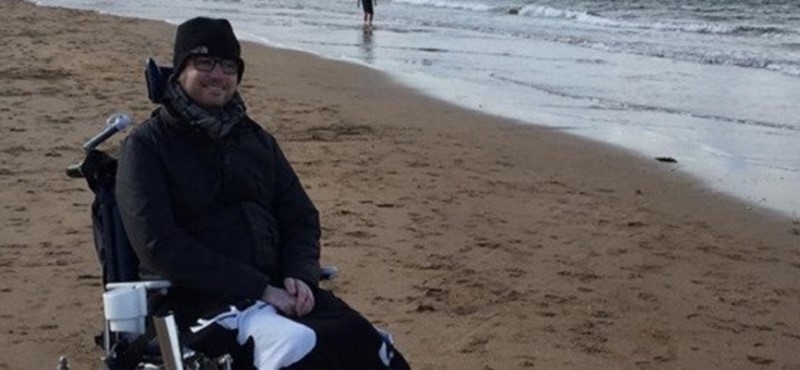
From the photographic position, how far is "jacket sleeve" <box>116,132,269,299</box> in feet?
10.8

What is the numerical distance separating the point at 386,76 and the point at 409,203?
27.7 feet

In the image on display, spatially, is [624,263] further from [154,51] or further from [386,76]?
[154,51]

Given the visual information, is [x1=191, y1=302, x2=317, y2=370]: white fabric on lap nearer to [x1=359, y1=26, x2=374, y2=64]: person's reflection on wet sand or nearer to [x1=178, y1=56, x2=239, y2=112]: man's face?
[x1=178, y1=56, x2=239, y2=112]: man's face

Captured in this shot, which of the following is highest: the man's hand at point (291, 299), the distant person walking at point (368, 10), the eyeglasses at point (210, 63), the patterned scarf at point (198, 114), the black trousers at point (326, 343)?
the eyeglasses at point (210, 63)

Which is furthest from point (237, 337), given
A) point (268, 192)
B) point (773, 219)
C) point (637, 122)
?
point (637, 122)

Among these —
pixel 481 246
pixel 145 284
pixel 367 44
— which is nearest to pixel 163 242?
pixel 145 284

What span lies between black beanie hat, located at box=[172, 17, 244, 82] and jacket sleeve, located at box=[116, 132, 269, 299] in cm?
30

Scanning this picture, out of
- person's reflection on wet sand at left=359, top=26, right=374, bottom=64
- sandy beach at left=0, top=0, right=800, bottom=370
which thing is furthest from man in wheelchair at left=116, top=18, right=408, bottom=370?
person's reflection on wet sand at left=359, top=26, right=374, bottom=64

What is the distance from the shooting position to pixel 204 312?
10.8 feet

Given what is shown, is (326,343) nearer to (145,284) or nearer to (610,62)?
(145,284)

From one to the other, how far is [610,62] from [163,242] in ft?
54.8

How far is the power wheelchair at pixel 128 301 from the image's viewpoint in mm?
3021

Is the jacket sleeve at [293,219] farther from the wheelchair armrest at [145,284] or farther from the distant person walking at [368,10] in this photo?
the distant person walking at [368,10]

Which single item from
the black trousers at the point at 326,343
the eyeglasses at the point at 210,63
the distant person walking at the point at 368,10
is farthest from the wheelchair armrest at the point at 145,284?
the distant person walking at the point at 368,10
